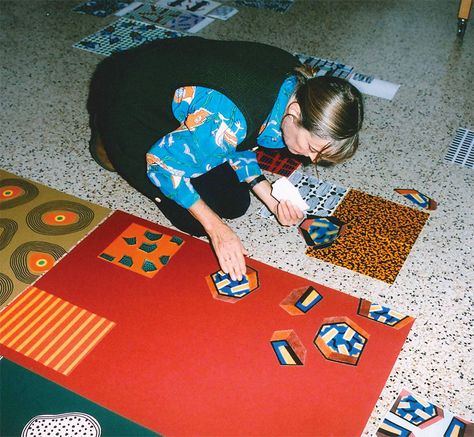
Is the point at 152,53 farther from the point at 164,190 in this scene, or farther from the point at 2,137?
the point at 2,137

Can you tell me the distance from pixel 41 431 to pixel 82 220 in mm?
660

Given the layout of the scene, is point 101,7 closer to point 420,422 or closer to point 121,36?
point 121,36

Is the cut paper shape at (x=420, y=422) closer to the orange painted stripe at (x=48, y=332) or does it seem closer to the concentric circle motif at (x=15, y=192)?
the orange painted stripe at (x=48, y=332)

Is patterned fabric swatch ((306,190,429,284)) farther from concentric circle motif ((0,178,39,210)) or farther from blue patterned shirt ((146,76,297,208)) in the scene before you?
concentric circle motif ((0,178,39,210))

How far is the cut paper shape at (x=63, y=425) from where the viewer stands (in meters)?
1.12

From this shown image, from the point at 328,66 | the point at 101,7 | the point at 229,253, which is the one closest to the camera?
the point at 229,253

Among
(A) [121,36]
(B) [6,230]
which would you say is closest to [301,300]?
(B) [6,230]

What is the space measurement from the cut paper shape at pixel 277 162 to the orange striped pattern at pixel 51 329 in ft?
2.60

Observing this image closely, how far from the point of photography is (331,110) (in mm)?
1118

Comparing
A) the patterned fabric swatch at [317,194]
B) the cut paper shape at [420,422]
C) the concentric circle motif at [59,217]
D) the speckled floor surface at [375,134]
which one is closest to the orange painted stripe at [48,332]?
the concentric circle motif at [59,217]

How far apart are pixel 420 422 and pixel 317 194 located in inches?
31.1

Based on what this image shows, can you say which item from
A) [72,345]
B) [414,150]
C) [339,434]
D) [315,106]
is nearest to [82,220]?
[72,345]

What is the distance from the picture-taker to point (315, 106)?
1126mm

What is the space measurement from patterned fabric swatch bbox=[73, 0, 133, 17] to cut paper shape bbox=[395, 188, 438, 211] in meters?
1.83
